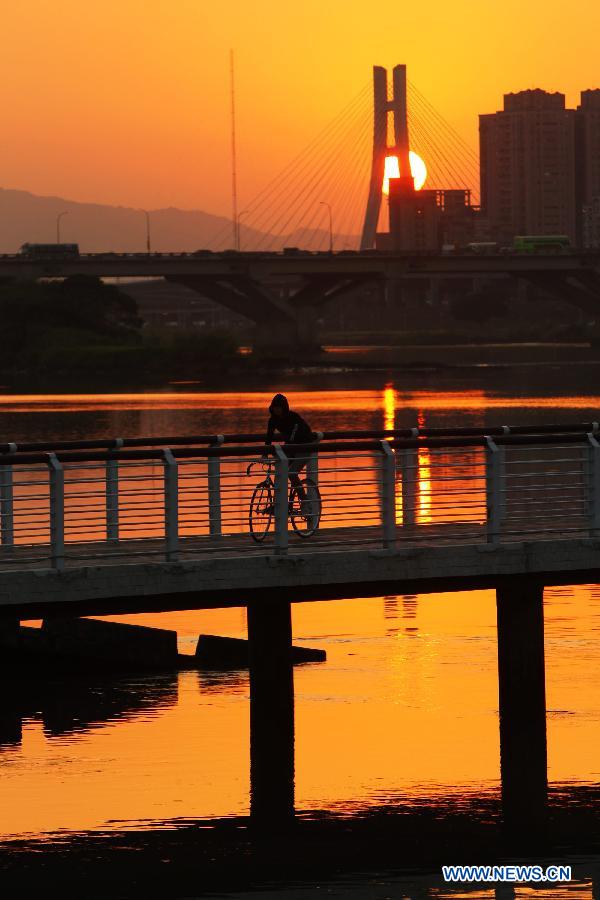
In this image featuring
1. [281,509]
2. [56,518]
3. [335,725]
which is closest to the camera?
[56,518]

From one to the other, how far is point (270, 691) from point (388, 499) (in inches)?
172

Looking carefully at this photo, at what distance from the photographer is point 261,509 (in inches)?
1025

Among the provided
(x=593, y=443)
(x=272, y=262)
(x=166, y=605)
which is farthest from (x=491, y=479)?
(x=272, y=262)

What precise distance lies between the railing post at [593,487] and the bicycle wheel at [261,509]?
13.0ft

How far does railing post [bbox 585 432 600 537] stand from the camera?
80.4 ft

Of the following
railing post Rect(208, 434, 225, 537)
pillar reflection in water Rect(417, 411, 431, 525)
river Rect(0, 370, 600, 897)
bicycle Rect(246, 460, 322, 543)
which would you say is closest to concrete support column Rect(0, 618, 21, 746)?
river Rect(0, 370, 600, 897)

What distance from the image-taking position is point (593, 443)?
82.2ft

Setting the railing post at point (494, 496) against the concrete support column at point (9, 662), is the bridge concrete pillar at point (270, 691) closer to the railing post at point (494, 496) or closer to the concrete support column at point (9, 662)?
the railing post at point (494, 496)

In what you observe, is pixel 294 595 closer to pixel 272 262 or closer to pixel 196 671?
pixel 196 671

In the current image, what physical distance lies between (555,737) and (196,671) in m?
6.83

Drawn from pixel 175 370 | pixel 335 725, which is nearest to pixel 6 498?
pixel 335 725

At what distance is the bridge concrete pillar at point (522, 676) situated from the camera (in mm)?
25641

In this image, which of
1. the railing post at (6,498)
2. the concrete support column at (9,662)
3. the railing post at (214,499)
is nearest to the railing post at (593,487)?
the railing post at (214,499)

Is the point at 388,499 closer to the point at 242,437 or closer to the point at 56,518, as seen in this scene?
the point at 56,518
